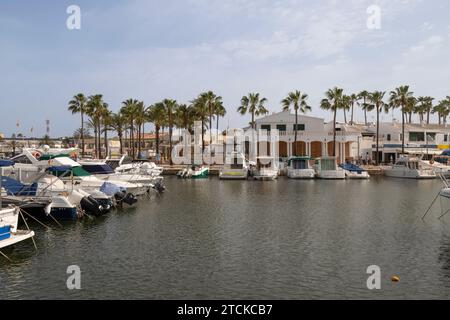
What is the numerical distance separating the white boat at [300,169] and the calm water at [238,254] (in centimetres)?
3101

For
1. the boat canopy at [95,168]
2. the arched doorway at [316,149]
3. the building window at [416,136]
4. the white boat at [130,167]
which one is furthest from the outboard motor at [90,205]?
the building window at [416,136]

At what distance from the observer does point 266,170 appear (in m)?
68.0

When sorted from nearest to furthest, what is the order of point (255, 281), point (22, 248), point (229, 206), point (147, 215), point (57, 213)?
point (255, 281)
point (22, 248)
point (57, 213)
point (147, 215)
point (229, 206)

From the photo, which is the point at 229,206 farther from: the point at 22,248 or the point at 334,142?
the point at 334,142

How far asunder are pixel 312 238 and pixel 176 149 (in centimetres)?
7357

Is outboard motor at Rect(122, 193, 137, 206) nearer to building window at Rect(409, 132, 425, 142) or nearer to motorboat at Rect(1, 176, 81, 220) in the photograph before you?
motorboat at Rect(1, 176, 81, 220)

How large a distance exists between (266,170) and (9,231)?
49449 millimetres

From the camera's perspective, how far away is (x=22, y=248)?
74.5 feet

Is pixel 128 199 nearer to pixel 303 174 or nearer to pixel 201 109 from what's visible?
pixel 303 174

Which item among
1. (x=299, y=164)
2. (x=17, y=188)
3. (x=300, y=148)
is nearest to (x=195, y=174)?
(x=299, y=164)

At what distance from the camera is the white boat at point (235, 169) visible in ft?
223

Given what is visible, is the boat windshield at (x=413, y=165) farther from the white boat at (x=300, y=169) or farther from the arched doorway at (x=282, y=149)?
the arched doorway at (x=282, y=149)
